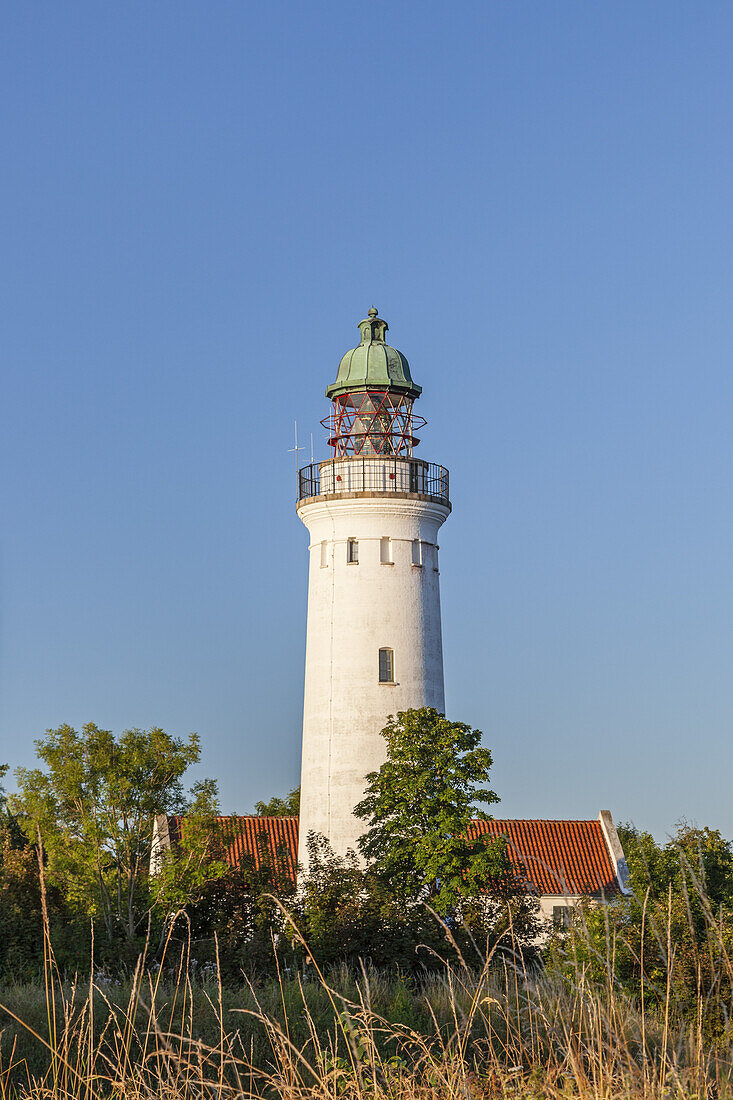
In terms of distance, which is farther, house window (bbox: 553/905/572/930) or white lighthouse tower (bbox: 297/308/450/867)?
white lighthouse tower (bbox: 297/308/450/867)

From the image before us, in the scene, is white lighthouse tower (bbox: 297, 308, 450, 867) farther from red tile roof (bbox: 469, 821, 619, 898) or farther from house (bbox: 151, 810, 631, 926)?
red tile roof (bbox: 469, 821, 619, 898)

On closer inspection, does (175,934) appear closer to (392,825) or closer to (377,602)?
(392,825)

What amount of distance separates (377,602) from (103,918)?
1114 cm

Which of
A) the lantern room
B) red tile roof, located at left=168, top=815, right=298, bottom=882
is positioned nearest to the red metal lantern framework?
the lantern room

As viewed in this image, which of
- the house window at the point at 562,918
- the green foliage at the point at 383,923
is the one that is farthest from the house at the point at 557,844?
the house window at the point at 562,918

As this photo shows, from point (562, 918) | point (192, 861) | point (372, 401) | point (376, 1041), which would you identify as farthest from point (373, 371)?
point (376, 1041)

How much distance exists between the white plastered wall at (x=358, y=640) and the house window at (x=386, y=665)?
4.9 inches

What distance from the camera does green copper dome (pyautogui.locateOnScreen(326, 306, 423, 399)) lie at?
35.2 meters

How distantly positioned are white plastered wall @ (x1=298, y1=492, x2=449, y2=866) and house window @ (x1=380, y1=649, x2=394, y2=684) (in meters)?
0.12

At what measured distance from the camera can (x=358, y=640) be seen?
107ft

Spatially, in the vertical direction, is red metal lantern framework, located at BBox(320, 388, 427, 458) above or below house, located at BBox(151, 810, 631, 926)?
above

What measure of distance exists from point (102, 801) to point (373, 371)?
14382mm

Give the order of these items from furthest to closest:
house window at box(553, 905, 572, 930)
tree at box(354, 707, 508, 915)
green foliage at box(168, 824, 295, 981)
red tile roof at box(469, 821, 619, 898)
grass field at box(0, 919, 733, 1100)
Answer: red tile roof at box(469, 821, 619, 898), tree at box(354, 707, 508, 915), green foliage at box(168, 824, 295, 981), house window at box(553, 905, 572, 930), grass field at box(0, 919, 733, 1100)

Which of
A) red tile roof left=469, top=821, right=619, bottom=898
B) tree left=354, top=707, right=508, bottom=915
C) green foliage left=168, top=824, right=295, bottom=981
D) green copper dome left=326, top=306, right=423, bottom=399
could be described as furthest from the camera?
red tile roof left=469, top=821, right=619, bottom=898
